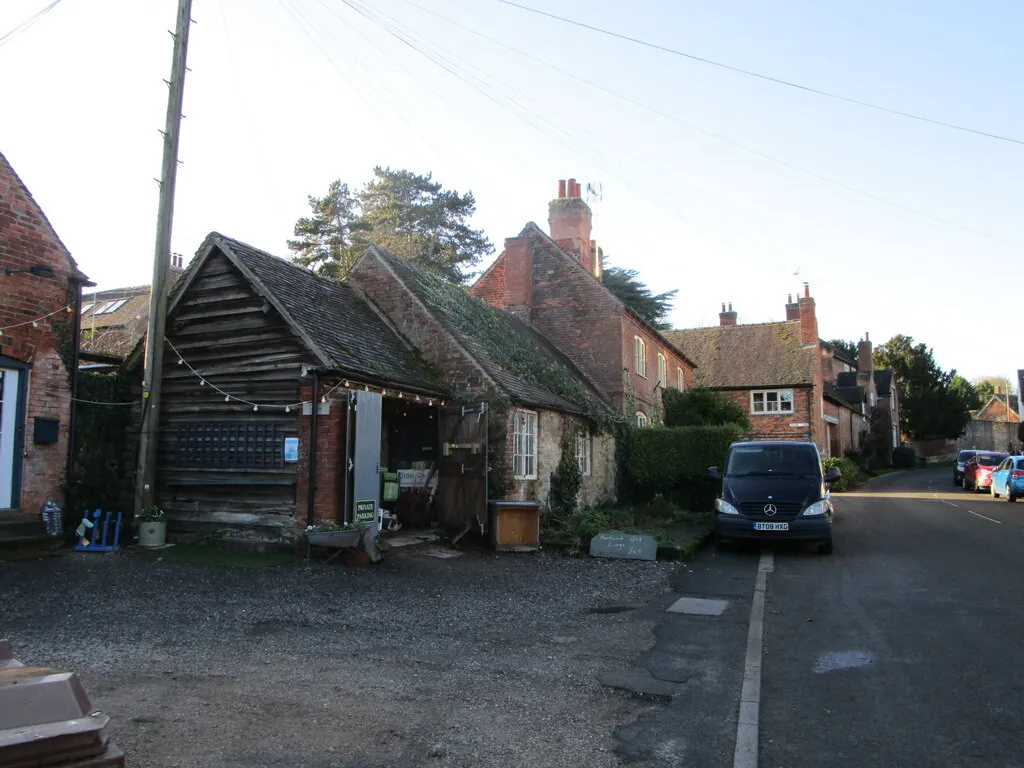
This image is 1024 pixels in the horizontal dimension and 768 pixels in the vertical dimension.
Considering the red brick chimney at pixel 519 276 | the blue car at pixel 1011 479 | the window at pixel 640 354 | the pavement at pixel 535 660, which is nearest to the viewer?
the pavement at pixel 535 660

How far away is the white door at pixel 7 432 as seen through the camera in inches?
442

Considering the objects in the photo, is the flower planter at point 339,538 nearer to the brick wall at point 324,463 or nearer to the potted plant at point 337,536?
the potted plant at point 337,536

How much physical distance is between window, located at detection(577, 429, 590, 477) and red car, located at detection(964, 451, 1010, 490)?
62.0 ft

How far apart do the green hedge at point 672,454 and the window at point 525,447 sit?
6.12m

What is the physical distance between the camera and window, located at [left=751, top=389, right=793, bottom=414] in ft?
134

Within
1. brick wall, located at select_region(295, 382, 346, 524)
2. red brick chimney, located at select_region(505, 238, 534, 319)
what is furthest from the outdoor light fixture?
red brick chimney, located at select_region(505, 238, 534, 319)

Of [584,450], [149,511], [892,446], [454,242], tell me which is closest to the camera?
[149,511]

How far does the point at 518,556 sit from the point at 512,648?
5.96 m

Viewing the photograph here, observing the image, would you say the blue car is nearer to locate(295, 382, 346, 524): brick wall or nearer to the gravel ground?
the gravel ground

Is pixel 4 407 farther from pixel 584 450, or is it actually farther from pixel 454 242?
pixel 454 242

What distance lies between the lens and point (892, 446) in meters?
60.5

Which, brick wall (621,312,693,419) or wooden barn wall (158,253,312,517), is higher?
brick wall (621,312,693,419)

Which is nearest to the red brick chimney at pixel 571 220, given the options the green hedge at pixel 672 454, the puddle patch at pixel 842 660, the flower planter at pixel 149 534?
the green hedge at pixel 672 454

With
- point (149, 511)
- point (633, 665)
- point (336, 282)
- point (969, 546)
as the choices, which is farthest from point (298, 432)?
point (969, 546)
